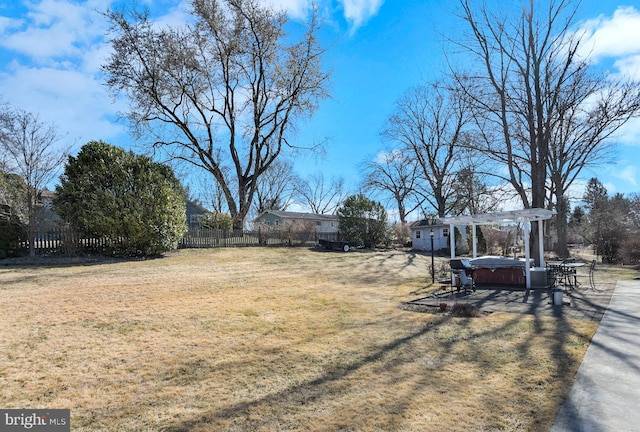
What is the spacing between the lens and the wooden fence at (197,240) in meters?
14.3

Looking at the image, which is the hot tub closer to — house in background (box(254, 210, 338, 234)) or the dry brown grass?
the dry brown grass

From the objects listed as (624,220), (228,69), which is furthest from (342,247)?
(624,220)

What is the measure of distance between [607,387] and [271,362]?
12.5 feet

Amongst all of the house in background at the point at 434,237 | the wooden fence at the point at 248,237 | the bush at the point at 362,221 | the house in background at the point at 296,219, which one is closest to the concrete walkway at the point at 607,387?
the wooden fence at the point at 248,237

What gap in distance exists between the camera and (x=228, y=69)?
24859 millimetres

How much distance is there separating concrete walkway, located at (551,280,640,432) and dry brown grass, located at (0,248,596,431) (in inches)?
5.4

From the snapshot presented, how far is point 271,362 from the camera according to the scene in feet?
14.9

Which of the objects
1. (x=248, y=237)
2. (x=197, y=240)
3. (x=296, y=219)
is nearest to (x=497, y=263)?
(x=197, y=240)

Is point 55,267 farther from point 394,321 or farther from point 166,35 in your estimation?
point 166,35

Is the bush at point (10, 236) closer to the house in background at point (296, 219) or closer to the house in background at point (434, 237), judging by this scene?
the house in background at point (296, 219)

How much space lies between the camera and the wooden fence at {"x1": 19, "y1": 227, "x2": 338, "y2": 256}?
14305 mm

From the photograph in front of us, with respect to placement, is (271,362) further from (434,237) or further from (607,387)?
(434,237)

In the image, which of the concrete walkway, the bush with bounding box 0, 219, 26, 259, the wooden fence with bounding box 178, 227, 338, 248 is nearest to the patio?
the concrete walkway

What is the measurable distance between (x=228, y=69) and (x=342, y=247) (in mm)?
15219
